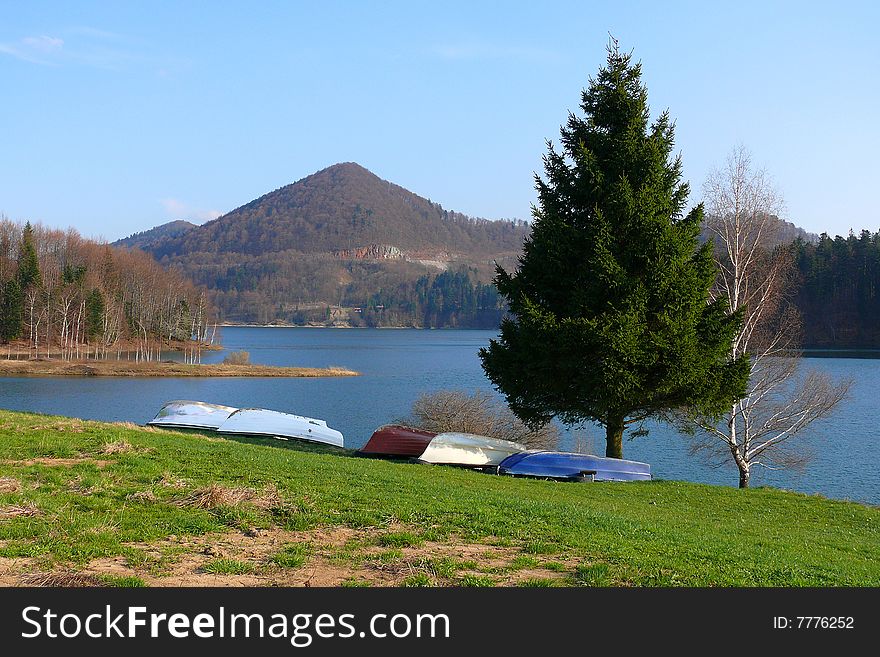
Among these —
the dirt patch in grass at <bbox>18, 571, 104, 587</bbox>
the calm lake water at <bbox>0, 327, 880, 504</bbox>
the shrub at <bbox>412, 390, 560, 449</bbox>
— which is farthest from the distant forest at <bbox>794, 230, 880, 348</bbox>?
the dirt patch in grass at <bbox>18, 571, 104, 587</bbox>

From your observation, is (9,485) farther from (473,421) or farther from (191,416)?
(473,421)

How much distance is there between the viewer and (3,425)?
15.6 meters

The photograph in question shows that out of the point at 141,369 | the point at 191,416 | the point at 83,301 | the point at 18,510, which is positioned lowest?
the point at 141,369

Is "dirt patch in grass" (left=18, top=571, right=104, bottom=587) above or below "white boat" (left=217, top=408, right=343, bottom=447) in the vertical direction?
above

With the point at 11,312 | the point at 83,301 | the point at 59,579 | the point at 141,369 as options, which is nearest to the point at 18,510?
the point at 59,579

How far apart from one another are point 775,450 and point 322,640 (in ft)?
82.0

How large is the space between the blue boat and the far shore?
55.4 m

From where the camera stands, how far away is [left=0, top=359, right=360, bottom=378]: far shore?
225 ft

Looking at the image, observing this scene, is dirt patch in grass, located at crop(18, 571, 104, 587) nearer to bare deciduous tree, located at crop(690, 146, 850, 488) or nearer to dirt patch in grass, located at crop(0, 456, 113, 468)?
dirt patch in grass, located at crop(0, 456, 113, 468)

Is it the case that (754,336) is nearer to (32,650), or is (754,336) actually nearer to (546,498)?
(546,498)

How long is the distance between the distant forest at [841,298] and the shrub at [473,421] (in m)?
80.8

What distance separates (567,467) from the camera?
1839 cm

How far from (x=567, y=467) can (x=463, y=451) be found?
10.6 ft

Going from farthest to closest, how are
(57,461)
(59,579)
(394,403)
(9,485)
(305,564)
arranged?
(394,403) < (57,461) < (9,485) < (305,564) < (59,579)
